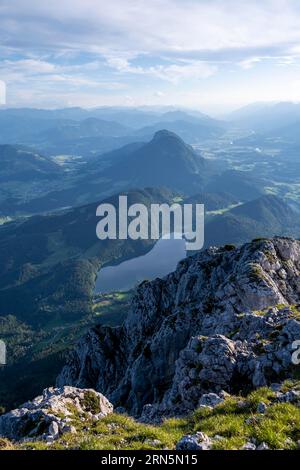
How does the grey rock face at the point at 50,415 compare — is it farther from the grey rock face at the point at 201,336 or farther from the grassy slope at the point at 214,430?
the grey rock face at the point at 201,336

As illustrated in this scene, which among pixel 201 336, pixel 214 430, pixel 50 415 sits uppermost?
pixel 214 430

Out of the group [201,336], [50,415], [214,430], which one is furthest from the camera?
[201,336]

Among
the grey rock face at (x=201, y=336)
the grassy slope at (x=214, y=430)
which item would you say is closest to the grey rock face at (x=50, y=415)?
the grassy slope at (x=214, y=430)

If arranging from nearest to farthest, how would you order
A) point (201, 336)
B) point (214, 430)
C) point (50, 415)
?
point (214, 430) → point (50, 415) → point (201, 336)

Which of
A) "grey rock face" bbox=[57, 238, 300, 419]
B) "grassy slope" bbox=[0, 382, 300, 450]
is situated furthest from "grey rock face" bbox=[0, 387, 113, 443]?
"grey rock face" bbox=[57, 238, 300, 419]

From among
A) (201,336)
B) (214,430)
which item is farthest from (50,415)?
(201,336)

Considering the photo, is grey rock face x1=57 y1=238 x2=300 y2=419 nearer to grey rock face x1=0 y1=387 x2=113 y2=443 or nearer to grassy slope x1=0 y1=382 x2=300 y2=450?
grey rock face x1=0 y1=387 x2=113 y2=443

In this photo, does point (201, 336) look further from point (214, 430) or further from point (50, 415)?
point (214, 430)
